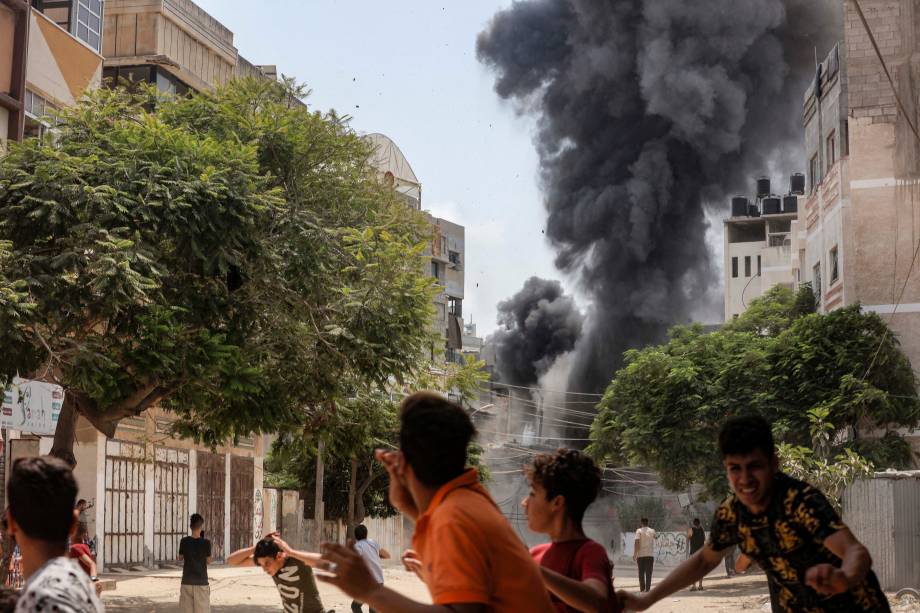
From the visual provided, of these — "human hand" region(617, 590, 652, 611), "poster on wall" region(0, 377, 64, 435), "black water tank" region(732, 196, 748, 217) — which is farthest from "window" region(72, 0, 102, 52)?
"black water tank" region(732, 196, 748, 217)

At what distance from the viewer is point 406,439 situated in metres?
3.53

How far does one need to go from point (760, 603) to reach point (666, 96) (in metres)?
44.3

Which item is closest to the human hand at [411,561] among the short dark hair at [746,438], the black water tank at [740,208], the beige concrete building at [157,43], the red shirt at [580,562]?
the red shirt at [580,562]

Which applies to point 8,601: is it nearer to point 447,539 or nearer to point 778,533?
point 447,539

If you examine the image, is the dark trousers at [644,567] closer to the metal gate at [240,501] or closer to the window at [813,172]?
the window at [813,172]

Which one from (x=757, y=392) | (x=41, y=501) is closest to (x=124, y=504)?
(x=757, y=392)

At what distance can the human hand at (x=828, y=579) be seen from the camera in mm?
4387

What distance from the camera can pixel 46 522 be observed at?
3.67 metres

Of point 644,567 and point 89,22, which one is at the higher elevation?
point 89,22

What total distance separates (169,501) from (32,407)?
12.3m

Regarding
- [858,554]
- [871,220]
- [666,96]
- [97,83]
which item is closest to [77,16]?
[97,83]

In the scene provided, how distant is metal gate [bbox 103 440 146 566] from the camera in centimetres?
3121

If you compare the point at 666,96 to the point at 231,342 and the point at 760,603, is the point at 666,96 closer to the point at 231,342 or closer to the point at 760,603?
the point at 760,603

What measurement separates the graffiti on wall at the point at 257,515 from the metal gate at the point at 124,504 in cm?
804
